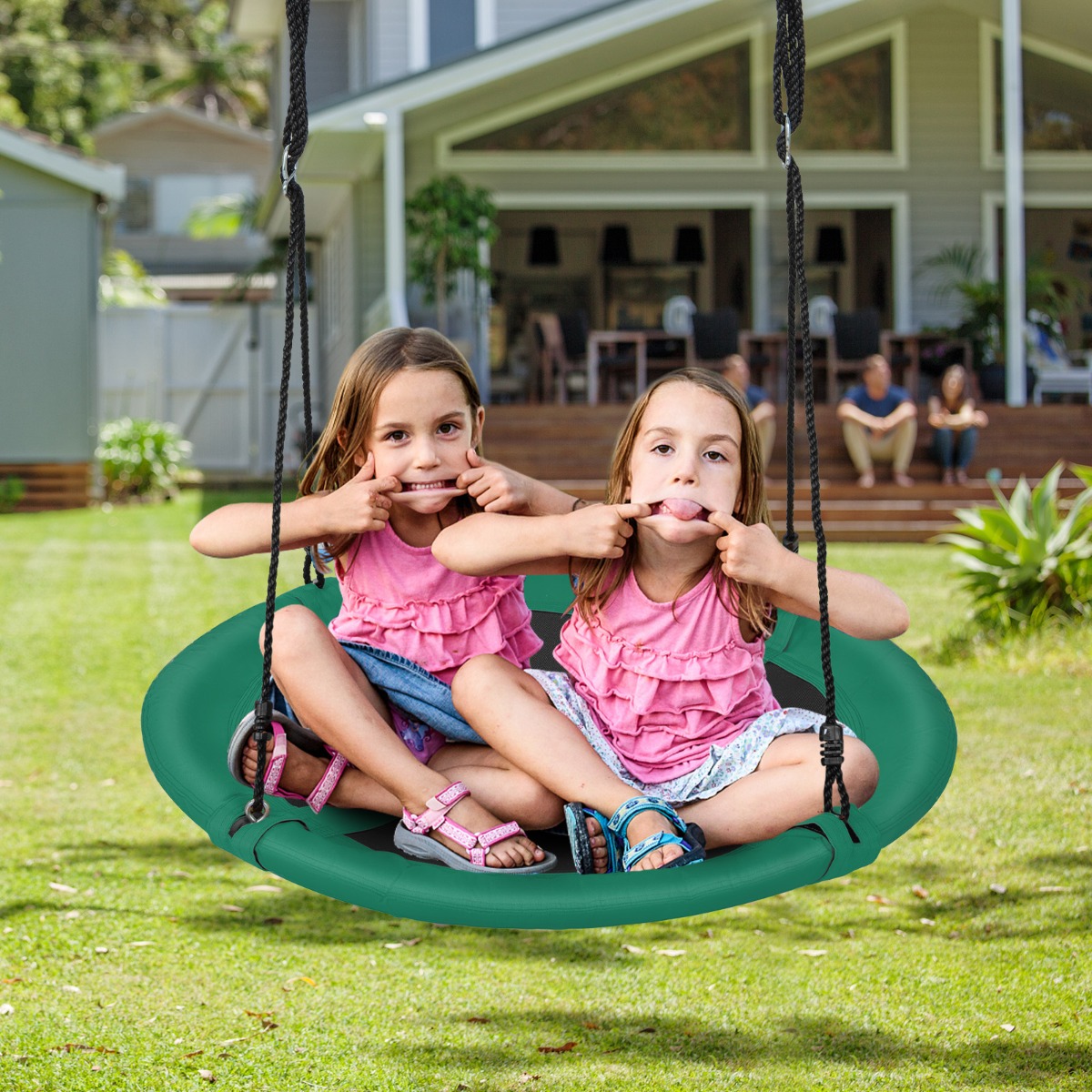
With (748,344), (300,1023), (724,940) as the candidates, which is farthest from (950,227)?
(300,1023)

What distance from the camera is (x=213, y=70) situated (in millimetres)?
35125

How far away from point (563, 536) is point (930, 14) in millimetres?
12984

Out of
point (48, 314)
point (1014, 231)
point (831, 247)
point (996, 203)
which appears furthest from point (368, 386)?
point (831, 247)

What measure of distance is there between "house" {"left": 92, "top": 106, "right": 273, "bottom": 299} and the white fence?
1149 cm

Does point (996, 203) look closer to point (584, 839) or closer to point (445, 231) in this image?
point (445, 231)

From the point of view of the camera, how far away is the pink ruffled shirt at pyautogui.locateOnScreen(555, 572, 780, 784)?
7.96 feet

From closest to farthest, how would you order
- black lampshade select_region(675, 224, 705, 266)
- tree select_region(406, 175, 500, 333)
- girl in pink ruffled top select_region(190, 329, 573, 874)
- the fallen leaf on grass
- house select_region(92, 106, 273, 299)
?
girl in pink ruffled top select_region(190, 329, 573, 874)
the fallen leaf on grass
tree select_region(406, 175, 500, 333)
black lampshade select_region(675, 224, 705, 266)
house select_region(92, 106, 273, 299)

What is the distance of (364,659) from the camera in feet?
8.32

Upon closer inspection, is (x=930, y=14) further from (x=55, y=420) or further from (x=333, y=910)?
(x=333, y=910)

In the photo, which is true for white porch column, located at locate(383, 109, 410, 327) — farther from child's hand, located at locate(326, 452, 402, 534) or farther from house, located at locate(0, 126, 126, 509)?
child's hand, located at locate(326, 452, 402, 534)

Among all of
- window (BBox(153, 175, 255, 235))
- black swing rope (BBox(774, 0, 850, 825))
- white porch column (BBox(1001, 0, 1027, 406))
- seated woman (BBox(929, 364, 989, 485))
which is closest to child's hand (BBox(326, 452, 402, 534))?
black swing rope (BBox(774, 0, 850, 825))

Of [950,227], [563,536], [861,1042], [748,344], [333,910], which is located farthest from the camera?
[950,227]

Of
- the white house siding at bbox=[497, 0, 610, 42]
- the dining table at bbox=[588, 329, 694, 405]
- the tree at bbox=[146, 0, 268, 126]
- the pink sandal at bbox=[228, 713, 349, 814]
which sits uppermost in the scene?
the tree at bbox=[146, 0, 268, 126]

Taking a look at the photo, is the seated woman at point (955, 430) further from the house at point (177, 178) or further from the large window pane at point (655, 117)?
the house at point (177, 178)
